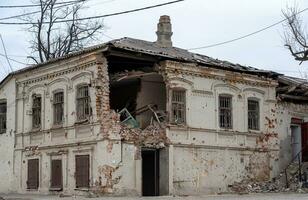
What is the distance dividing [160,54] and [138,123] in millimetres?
3349

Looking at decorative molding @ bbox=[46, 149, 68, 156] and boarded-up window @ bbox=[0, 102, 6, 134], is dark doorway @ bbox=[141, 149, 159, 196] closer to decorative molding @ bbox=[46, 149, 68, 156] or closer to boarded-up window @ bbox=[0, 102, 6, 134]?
decorative molding @ bbox=[46, 149, 68, 156]

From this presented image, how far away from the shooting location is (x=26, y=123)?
31.6 metres

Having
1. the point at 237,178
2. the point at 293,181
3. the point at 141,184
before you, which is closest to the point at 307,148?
the point at 293,181

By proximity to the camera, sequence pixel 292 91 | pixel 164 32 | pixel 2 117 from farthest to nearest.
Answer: pixel 292 91, pixel 2 117, pixel 164 32

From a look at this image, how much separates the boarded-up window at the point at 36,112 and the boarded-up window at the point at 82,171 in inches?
169

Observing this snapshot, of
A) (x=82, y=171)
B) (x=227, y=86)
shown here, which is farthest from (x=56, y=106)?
(x=227, y=86)

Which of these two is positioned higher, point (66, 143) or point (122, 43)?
point (122, 43)

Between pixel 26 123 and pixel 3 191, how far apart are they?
13.3 ft

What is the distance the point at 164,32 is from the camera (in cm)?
3319

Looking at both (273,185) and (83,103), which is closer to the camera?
(83,103)

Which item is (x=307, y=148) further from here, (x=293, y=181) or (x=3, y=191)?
(x=3, y=191)

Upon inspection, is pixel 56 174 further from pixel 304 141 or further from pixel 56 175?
pixel 304 141

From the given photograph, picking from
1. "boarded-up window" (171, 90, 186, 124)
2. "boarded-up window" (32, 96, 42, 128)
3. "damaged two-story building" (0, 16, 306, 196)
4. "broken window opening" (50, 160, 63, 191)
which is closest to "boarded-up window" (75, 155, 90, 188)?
"damaged two-story building" (0, 16, 306, 196)

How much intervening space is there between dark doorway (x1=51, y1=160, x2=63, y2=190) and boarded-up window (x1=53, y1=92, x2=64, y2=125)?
1.96 m
